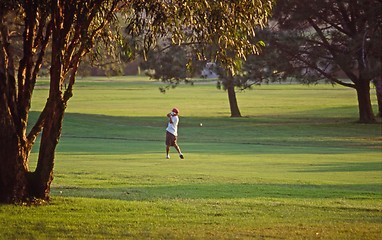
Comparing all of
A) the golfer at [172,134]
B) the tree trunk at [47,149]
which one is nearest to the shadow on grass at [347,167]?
the golfer at [172,134]

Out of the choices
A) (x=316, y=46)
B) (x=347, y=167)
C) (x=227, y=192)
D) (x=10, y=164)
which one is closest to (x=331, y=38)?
(x=316, y=46)

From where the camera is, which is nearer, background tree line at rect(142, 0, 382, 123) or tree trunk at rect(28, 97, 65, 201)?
tree trunk at rect(28, 97, 65, 201)

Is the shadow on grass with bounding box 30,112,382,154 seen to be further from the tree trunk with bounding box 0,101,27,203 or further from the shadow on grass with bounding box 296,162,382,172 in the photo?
the tree trunk with bounding box 0,101,27,203

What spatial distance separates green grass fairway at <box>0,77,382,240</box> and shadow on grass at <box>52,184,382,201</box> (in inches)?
0.8

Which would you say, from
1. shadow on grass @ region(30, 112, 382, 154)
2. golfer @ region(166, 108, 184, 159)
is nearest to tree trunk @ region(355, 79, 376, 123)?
shadow on grass @ region(30, 112, 382, 154)

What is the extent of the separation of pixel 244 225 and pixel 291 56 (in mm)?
38800

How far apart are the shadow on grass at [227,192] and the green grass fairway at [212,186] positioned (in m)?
0.02

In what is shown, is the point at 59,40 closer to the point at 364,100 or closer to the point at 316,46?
the point at 316,46

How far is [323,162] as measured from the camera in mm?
27969

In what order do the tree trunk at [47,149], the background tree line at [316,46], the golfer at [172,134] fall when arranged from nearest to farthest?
1. the tree trunk at [47,149]
2. the golfer at [172,134]
3. the background tree line at [316,46]

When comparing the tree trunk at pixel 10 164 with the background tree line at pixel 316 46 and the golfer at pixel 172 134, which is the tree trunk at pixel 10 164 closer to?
the golfer at pixel 172 134

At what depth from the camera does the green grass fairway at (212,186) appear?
13.3 m

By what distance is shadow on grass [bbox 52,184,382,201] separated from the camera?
17547 millimetres

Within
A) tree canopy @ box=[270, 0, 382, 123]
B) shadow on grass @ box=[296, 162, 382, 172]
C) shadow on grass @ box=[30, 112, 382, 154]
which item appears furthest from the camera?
tree canopy @ box=[270, 0, 382, 123]
